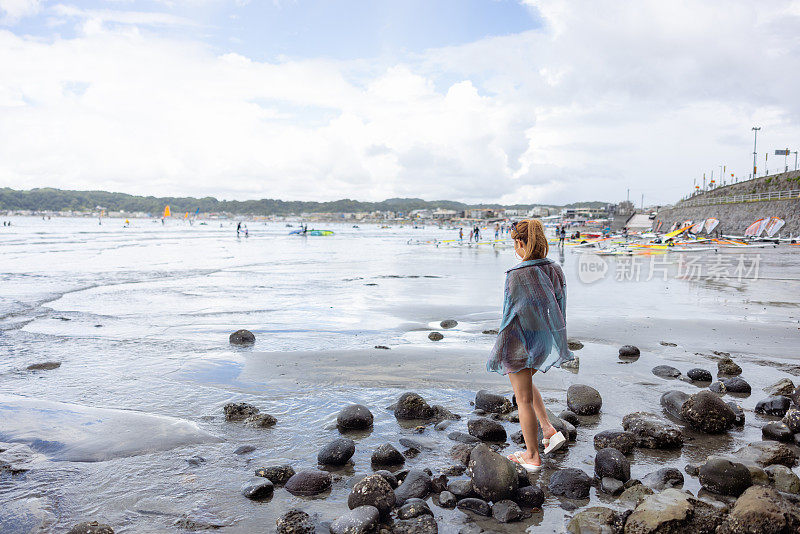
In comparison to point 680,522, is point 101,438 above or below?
below

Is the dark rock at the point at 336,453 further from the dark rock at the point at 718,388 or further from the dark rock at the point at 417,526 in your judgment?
the dark rock at the point at 718,388

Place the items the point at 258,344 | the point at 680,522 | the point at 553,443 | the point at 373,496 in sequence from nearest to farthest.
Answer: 1. the point at 680,522
2. the point at 373,496
3. the point at 553,443
4. the point at 258,344

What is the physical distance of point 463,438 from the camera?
509cm

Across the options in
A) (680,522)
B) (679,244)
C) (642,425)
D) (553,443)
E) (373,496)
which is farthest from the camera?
(679,244)

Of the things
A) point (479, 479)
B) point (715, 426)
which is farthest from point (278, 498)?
point (715, 426)

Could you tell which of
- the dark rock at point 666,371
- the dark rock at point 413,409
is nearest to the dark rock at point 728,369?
the dark rock at point 666,371

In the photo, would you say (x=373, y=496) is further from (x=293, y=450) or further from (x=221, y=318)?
(x=221, y=318)

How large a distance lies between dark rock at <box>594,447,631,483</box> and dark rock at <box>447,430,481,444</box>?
118 centimetres

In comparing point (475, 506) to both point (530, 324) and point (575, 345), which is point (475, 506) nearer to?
point (530, 324)

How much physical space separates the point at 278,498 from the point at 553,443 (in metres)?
2.55

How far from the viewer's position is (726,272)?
23.1 m

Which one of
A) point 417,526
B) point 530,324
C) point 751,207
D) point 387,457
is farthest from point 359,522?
point 751,207

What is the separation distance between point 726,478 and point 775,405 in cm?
244

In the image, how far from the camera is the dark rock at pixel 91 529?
3410 mm
